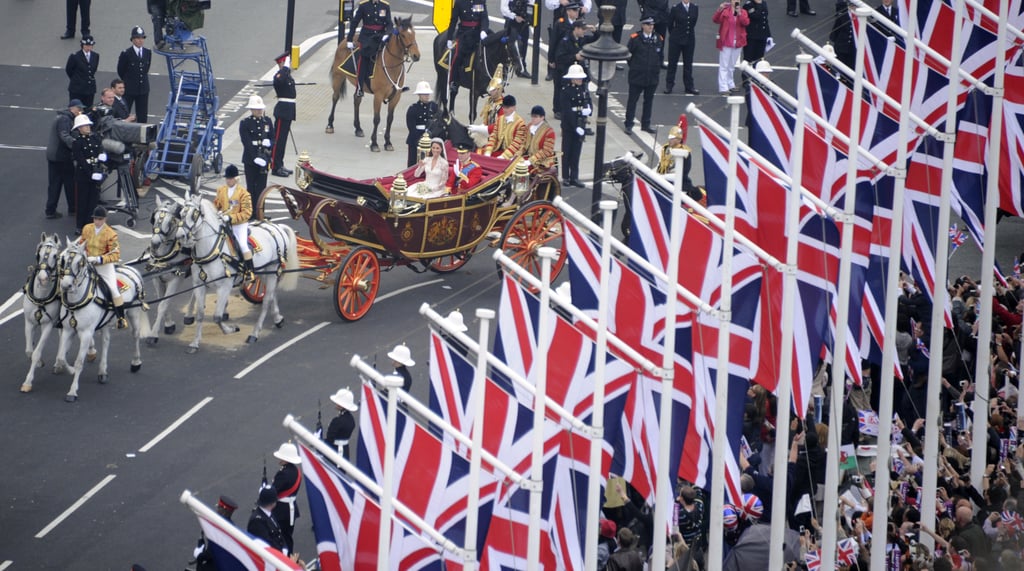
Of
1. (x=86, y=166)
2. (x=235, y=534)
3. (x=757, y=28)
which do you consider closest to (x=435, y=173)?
(x=86, y=166)

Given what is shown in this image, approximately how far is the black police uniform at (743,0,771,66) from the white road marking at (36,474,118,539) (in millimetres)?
19784

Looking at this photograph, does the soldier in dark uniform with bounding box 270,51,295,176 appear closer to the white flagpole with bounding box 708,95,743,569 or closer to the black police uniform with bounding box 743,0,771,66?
the black police uniform with bounding box 743,0,771,66

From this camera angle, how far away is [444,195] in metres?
23.9

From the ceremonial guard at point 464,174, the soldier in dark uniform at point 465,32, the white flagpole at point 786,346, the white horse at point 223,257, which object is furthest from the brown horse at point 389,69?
the white flagpole at point 786,346

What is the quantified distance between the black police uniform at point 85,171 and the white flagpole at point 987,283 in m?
14.7

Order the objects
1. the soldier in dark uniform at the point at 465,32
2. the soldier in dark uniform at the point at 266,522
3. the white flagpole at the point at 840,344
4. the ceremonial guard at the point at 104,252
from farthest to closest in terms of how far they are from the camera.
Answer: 1. the soldier in dark uniform at the point at 465,32
2. the ceremonial guard at the point at 104,252
3. the white flagpole at the point at 840,344
4. the soldier in dark uniform at the point at 266,522

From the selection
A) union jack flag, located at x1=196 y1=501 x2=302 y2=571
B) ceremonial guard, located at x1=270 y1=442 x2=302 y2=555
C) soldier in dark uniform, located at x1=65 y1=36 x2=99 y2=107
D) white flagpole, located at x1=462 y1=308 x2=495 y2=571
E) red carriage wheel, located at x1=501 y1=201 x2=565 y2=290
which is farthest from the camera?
soldier in dark uniform, located at x1=65 y1=36 x2=99 y2=107

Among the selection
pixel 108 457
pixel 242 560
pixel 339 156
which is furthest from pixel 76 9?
pixel 242 560

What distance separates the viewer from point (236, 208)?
23.3 metres

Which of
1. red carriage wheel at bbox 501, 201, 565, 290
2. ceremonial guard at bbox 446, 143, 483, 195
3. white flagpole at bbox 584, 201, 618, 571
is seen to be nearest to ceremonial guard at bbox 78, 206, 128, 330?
ceremonial guard at bbox 446, 143, 483, 195

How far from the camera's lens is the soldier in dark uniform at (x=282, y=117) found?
2972cm

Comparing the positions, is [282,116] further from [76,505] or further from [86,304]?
[76,505]

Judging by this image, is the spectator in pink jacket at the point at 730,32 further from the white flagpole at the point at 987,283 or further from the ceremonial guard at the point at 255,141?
the white flagpole at the point at 987,283

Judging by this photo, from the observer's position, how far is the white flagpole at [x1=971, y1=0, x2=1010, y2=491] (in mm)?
17891
